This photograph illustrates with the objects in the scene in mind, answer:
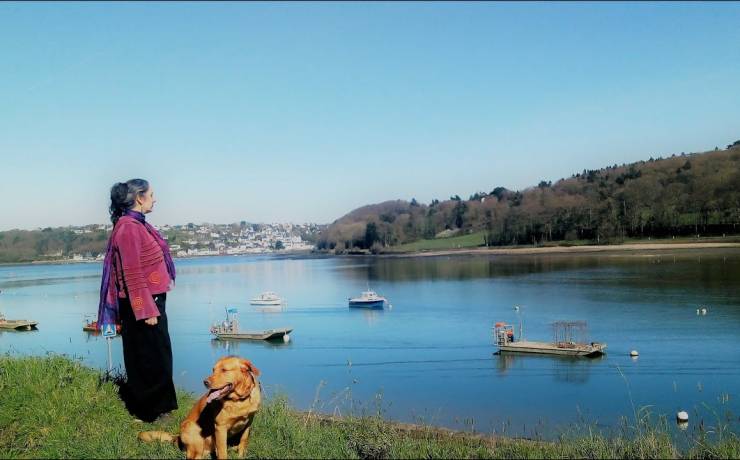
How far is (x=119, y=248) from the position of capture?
5.17m

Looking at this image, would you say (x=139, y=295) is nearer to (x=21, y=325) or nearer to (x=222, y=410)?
(x=222, y=410)

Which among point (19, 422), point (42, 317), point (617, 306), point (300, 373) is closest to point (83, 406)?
point (19, 422)

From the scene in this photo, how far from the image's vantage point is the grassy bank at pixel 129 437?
15.3 ft

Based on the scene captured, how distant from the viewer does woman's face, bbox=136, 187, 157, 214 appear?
5.38 meters

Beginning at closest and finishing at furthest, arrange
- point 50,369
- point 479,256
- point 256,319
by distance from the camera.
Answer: point 50,369, point 256,319, point 479,256

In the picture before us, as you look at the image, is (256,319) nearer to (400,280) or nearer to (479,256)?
(400,280)

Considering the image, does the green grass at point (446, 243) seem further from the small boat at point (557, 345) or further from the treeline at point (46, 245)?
the small boat at point (557, 345)

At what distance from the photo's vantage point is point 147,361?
5.29m

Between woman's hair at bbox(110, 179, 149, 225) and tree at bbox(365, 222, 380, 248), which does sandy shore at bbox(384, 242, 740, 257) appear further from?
woman's hair at bbox(110, 179, 149, 225)

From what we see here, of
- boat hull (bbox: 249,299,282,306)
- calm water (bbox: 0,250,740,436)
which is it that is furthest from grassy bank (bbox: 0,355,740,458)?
boat hull (bbox: 249,299,282,306)

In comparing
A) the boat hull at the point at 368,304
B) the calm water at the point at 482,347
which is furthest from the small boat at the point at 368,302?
the calm water at the point at 482,347

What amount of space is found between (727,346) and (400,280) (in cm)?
4492

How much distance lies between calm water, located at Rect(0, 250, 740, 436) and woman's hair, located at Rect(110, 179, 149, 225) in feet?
15.7

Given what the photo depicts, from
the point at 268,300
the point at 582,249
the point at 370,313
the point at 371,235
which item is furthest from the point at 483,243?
the point at 370,313
